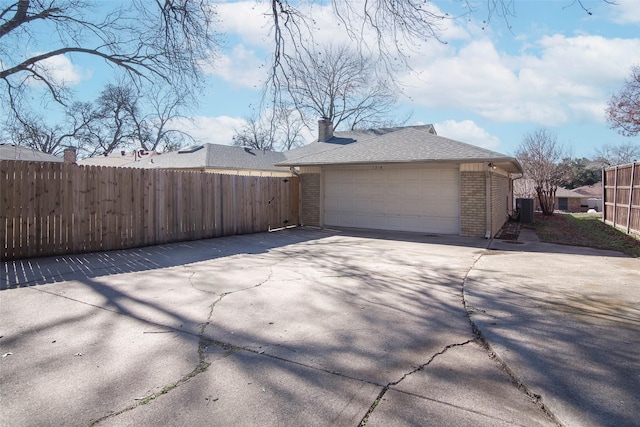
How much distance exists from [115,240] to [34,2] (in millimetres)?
7353

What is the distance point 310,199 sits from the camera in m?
15.2

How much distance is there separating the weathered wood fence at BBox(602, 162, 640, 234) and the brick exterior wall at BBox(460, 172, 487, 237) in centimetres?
531

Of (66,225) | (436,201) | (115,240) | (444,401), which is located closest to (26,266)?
(66,225)

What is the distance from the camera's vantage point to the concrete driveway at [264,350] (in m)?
2.55

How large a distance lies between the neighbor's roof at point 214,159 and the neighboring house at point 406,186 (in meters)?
6.87

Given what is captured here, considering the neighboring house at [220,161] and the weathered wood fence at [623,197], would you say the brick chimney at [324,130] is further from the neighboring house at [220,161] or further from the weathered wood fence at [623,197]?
the weathered wood fence at [623,197]

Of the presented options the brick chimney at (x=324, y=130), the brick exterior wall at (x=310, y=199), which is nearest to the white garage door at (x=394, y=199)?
the brick exterior wall at (x=310, y=199)

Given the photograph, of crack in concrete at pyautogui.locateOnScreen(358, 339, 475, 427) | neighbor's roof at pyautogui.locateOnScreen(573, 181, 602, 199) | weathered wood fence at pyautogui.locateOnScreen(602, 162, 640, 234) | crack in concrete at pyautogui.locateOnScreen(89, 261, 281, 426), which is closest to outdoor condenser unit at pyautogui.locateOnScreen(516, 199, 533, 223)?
weathered wood fence at pyautogui.locateOnScreen(602, 162, 640, 234)

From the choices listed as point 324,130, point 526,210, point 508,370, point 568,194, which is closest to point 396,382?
point 508,370

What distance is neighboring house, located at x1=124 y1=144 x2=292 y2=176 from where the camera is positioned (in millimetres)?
20688

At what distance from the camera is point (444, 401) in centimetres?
266

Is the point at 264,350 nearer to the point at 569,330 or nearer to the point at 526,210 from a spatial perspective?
the point at 569,330

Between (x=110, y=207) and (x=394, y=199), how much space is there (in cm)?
843

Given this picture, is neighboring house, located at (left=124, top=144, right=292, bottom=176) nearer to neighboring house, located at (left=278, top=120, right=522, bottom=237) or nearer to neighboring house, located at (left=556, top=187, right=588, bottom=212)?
neighboring house, located at (left=278, top=120, right=522, bottom=237)
